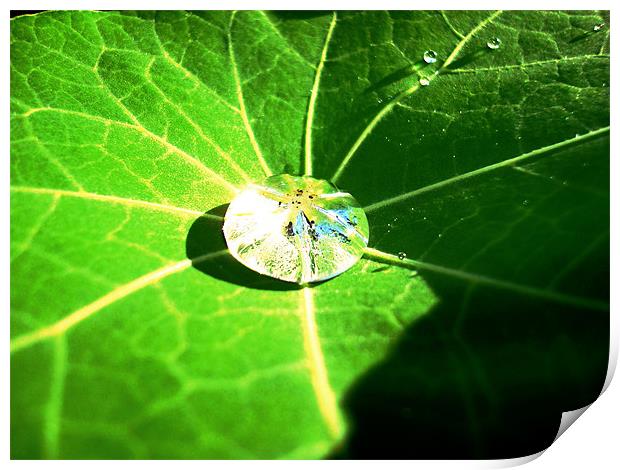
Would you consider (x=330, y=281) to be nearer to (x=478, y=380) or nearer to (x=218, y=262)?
(x=218, y=262)

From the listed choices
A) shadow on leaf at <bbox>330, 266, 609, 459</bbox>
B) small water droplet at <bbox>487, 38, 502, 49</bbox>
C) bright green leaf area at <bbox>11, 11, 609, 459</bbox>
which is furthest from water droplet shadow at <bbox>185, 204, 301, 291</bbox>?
small water droplet at <bbox>487, 38, 502, 49</bbox>

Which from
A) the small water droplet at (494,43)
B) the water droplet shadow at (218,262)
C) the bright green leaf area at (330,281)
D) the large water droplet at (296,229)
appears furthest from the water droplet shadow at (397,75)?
the water droplet shadow at (218,262)

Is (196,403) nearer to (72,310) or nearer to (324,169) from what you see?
(72,310)

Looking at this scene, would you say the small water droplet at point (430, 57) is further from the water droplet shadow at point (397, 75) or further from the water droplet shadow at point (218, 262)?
the water droplet shadow at point (218, 262)

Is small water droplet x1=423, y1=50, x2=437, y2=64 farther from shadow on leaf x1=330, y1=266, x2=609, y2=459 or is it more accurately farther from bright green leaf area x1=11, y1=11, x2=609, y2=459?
shadow on leaf x1=330, y1=266, x2=609, y2=459
